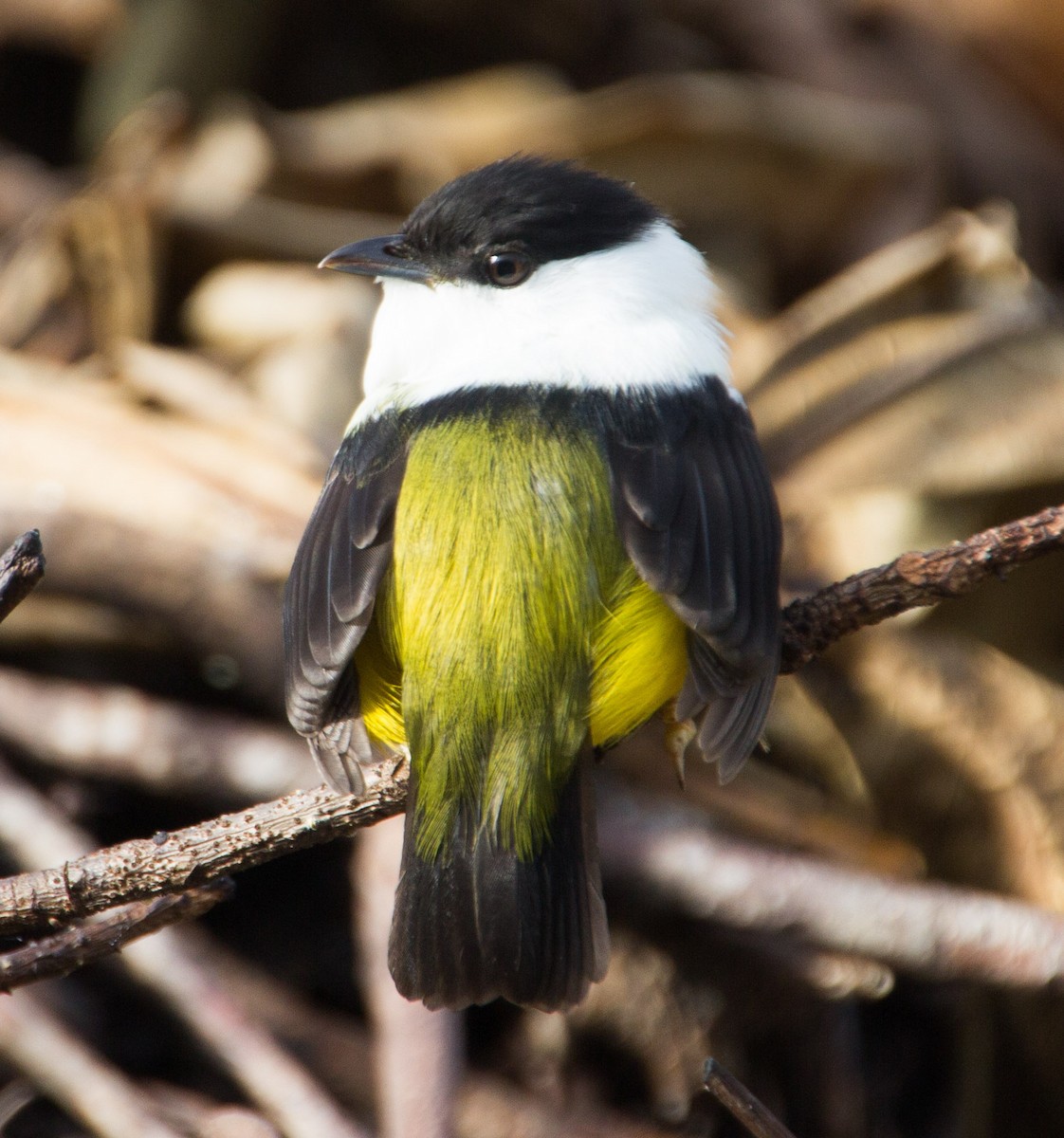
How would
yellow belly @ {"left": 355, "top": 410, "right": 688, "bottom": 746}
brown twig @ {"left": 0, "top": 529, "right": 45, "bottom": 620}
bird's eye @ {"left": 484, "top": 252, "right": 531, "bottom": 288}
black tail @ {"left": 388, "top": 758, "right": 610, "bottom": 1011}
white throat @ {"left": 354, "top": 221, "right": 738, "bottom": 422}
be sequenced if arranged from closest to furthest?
brown twig @ {"left": 0, "top": 529, "right": 45, "bottom": 620}
black tail @ {"left": 388, "top": 758, "right": 610, "bottom": 1011}
yellow belly @ {"left": 355, "top": 410, "right": 688, "bottom": 746}
white throat @ {"left": 354, "top": 221, "right": 738, "bottom": 422}
bird's eye @ {"left": 484, "top": 252, "right": 531, "bottom": 288}

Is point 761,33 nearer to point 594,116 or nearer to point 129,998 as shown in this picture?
point 594,116

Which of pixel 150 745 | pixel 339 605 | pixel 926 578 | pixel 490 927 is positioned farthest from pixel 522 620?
pixel 150 745

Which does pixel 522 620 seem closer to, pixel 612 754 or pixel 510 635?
pixel 510 635

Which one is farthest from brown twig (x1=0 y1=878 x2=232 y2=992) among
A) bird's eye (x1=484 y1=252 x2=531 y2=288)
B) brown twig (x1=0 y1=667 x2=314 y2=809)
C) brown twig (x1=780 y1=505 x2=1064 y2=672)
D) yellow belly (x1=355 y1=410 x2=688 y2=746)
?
bird's eye (x1=484 y1=252 x2=531 y2=288)

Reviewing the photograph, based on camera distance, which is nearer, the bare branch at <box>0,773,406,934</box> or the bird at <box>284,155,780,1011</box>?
the bare branch at <box>0,773,406,934</box>

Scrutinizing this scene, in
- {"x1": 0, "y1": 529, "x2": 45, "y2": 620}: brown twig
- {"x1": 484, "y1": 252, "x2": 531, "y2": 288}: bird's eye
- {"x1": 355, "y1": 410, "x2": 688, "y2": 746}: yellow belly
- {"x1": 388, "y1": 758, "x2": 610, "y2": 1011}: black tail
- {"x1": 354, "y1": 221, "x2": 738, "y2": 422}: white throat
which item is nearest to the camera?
{"x1": 0, "y1": 529, "x2": 45, "y2": 620}: brown twig

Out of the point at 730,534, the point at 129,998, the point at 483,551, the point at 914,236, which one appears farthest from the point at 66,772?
the point at 914,236

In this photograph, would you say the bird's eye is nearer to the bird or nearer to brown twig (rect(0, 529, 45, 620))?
the bird
